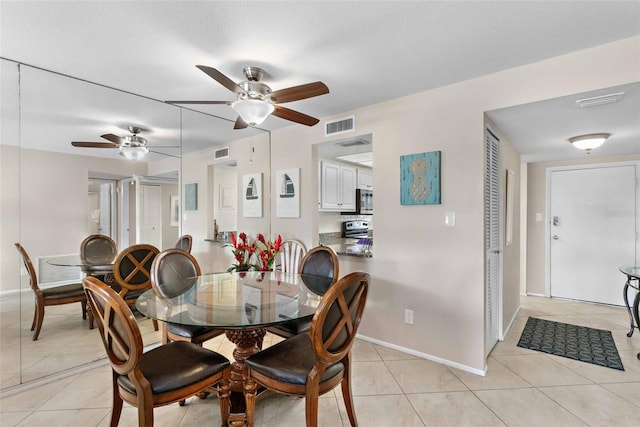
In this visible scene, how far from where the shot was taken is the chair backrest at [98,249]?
2639 millimetres

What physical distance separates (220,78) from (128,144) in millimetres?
1849

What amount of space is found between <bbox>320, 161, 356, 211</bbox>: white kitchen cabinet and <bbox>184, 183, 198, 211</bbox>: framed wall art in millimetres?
1691

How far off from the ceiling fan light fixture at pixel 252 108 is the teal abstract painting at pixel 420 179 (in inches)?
53.6

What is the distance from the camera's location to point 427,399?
2.09 m

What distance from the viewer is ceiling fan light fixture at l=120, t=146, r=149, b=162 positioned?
296cm

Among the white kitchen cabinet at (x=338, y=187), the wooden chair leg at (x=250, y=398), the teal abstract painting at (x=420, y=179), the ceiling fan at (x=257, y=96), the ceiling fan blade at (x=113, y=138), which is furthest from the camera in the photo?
the white kitchen cabinet at (x=338, y=187)

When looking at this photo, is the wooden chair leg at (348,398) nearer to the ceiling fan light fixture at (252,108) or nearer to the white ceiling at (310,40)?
the ceiling fan light fixture at (252,108)

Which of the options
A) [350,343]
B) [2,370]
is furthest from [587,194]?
[2,370]

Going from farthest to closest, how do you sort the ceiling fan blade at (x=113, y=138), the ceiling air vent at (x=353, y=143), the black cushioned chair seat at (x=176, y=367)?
the ceiling air vent at (x=353, y=143), the ceiling fan blade at (x=113, y=138), the black cushioned chair seat at (x=176, y=367)

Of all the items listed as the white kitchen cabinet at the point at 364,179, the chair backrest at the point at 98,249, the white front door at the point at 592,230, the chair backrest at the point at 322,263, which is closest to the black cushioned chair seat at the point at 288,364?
the chair backrest at the point at 322,263

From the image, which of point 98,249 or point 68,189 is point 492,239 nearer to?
point 98,249

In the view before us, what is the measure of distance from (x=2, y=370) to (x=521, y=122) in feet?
15.4

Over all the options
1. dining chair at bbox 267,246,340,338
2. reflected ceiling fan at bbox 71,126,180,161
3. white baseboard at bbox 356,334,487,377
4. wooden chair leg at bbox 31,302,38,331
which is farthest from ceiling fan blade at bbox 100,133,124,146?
white baseboard at bbox 356,334,487,377

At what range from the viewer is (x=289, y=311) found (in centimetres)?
179
